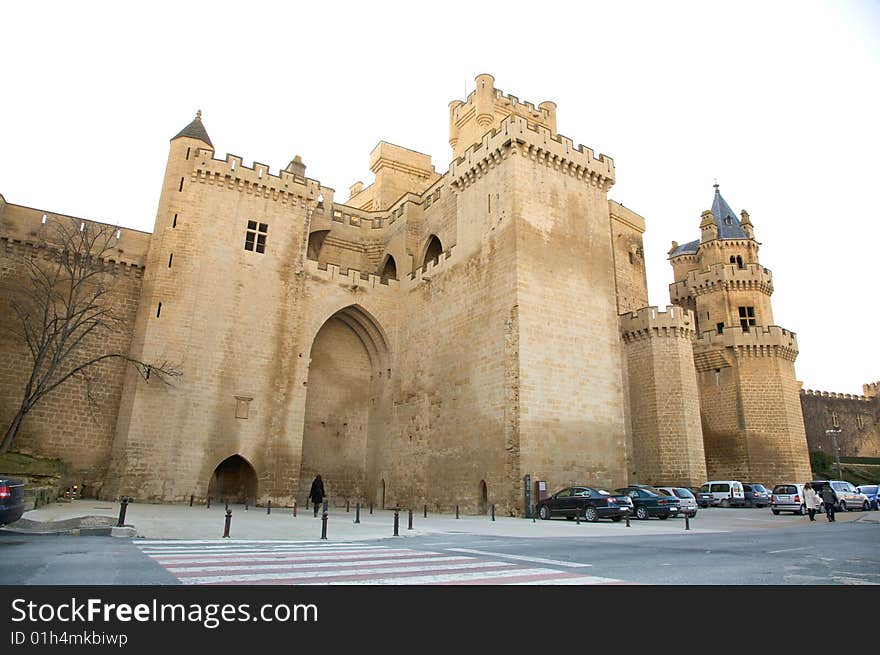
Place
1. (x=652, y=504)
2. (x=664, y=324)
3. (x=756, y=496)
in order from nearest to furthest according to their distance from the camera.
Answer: (x=652, y=504) → (x=756, y=496) → (x=664, y=324)

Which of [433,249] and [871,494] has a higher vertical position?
[433,249]

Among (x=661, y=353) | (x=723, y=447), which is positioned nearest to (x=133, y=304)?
(x=661, y=353)

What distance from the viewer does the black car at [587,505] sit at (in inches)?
682

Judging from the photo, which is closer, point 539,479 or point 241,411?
point 539,479

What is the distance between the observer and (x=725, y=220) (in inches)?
1746

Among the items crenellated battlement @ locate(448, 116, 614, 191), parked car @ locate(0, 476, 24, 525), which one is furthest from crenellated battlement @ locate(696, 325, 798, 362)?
parked car @ locate(0, 476, 24, 525)

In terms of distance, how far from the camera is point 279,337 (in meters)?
25.0

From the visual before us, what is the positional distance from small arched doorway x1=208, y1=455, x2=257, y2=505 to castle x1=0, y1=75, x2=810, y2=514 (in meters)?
0.09

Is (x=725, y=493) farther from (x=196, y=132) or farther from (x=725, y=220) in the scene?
(x=196, y=132)

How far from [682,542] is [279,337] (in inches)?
736

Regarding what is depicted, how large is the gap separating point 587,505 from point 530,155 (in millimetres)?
13941

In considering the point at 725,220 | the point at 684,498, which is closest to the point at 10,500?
the point at 684,498

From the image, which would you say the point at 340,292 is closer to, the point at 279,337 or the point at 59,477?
the point at 279,337
